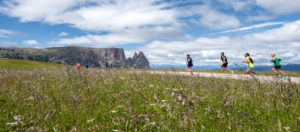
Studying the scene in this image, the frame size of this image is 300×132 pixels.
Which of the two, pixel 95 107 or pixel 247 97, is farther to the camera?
pixel 247 97

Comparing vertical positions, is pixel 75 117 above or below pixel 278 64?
below

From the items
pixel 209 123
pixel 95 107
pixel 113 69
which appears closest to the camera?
pixel 209 123

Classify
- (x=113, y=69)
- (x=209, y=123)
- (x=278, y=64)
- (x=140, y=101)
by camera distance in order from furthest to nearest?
1. (x=278, y=64)
2. (x=113, y=69)
3. (x=140, y=101)
4. (x=209, y=123)

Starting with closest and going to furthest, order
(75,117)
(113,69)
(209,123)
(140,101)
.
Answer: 1. (209,123)
2. (75,117)
3. (140,101)
4. (113,69)

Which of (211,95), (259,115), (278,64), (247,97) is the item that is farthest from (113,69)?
(278,64)

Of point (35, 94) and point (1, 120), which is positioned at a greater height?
point (35, 94)

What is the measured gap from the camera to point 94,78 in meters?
7.58

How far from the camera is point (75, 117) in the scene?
3.76 m

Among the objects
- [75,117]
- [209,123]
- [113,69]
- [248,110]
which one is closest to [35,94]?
[75,117]

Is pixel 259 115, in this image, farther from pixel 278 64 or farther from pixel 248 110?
pixel 278 64

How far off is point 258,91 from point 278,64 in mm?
16253

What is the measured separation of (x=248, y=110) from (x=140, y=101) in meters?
2.74

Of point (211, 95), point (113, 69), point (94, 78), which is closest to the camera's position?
point (211, 95)

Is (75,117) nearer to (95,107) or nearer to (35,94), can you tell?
(95,107)
